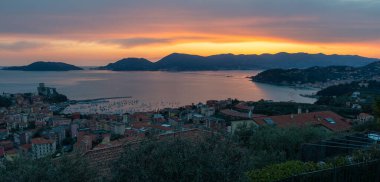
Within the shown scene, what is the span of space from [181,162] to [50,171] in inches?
54.3

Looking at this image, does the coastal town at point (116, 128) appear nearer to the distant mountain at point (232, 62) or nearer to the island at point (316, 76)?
the island at point (316, 76)

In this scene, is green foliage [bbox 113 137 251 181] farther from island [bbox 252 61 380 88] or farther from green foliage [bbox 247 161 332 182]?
island [bbox 252 61 380 88]

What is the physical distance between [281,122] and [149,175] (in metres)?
15.6

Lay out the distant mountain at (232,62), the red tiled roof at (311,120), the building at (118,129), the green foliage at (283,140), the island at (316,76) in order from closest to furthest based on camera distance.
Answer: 1. the green foliage at (283,140)
2. the red tiled roof at (311,120)
3. the building at (118,129)
4. the island at (316,76)
5. the distant mountain at (232,62)

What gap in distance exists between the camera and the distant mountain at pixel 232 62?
181000mm

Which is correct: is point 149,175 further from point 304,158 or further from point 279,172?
point 304,158

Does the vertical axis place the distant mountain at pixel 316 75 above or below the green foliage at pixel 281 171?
below

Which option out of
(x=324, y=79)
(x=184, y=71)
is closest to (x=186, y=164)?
(x=324, y=79)

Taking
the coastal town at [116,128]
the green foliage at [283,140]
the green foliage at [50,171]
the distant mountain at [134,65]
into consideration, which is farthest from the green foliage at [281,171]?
the distant mountain at [134,65]

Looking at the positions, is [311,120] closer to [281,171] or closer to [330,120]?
[330,120]

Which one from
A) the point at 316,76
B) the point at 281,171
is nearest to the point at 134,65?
the point at 316,76

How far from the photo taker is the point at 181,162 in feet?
10.6

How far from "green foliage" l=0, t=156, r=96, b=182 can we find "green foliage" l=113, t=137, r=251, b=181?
0.64 metres

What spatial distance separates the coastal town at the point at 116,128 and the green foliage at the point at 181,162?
48 cm
